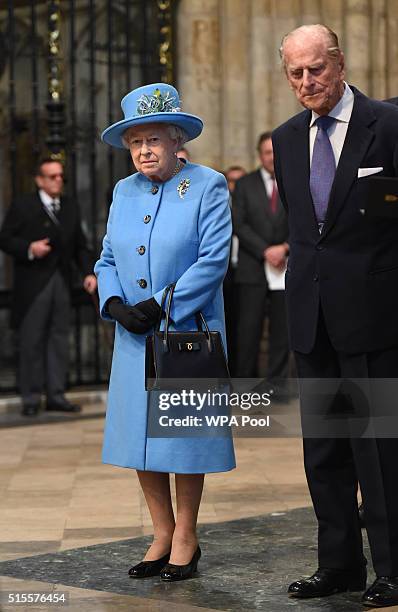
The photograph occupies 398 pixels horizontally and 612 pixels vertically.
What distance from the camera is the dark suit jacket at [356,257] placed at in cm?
471

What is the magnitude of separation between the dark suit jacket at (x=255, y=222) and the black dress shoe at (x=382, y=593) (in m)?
5.97

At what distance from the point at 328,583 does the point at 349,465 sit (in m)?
0.41

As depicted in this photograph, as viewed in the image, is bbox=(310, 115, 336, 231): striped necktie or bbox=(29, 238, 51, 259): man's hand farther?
bbox=(29, 238, 51, 259): man's hand

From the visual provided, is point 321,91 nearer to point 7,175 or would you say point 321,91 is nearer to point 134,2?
point 134,2

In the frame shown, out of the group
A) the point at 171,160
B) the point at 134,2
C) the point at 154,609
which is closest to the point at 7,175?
the point at 134,2

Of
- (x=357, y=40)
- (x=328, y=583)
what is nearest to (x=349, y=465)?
(x=328, y=583)

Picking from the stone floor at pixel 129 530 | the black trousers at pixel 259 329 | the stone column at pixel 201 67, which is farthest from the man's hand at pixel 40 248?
the stone column at pixel 201 67

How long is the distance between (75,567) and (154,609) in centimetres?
76

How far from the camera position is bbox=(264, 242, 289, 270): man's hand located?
10.5m

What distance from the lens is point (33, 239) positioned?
10.4 m

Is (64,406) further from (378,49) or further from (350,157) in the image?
(350,157)

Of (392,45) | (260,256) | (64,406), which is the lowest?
(64,406)

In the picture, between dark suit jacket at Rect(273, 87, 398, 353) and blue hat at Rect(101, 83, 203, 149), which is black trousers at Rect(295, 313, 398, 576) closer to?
dark suit jacket at Rect(273, 87, 398, 353)

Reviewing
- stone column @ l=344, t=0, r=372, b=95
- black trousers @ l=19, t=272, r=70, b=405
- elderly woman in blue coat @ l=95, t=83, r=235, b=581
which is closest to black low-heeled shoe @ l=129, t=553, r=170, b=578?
elderly woman in blue coat @ l=95, t=83, r=235, b=581
